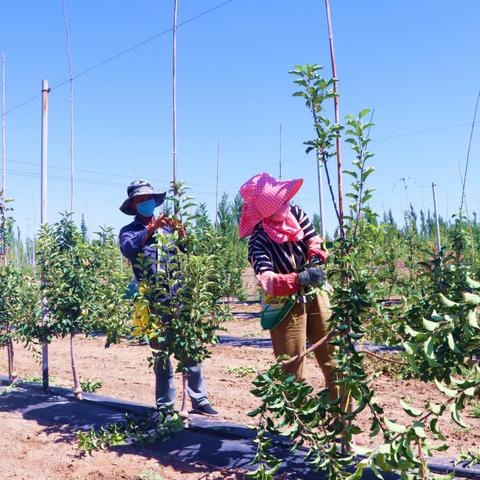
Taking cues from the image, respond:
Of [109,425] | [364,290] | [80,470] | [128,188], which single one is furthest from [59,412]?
[364,290]

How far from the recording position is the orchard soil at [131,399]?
120 inches

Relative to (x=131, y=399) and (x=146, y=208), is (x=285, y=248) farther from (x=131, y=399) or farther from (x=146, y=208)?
(x=131, y=399)

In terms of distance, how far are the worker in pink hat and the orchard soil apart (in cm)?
67

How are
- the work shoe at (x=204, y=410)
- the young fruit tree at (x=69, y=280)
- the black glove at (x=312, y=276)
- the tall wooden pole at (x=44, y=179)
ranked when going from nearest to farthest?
the black glove at (x=312, y=276), the work shoe at (x=204, y=410), the young fruit tree at (x=69, y=280), the tall wooden pole at (x=44, y=179)

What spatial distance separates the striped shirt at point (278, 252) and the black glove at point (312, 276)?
0.19m

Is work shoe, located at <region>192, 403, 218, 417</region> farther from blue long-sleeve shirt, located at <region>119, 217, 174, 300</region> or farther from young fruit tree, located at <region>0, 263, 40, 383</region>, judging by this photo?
young fruit tree, located at <region>0, 263, 40, 383</region>

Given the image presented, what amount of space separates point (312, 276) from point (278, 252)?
34 centimetres

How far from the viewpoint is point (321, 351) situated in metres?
2.91

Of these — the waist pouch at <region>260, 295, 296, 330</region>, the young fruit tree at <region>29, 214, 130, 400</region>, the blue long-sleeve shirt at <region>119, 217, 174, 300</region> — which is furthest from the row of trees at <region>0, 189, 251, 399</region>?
the waist pouch at <region>260, 295, 296, 330</region>

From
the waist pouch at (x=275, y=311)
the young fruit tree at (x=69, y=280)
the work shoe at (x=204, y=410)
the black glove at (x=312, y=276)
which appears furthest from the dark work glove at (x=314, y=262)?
the young fruit tree at (x=69, y=280)

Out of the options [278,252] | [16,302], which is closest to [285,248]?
[278,252]

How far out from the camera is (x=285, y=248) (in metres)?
2.88

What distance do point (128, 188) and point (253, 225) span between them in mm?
1136

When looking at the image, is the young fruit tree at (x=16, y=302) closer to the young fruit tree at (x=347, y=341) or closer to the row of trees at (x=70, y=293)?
the row of trees at (x=70, y=293)
